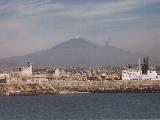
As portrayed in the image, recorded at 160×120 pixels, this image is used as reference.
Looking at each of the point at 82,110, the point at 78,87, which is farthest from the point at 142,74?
the point at 82,110

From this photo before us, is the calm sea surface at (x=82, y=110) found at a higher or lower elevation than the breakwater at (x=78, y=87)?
lower

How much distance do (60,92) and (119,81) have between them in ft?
37.9

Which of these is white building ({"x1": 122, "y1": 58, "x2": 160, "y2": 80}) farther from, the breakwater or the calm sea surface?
the calm sea surface

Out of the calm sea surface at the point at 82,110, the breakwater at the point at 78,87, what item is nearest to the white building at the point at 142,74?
the breakwater at the point at 78,87

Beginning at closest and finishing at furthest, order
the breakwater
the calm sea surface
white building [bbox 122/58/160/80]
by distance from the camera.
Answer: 1. the calm sea surface
2. the breakwater
3. white building [bbox 122/58/160/80]

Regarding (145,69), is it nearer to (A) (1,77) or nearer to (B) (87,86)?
(B) (87,86)

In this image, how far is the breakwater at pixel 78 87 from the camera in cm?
11119

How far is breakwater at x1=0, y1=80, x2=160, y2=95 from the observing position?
111 metres

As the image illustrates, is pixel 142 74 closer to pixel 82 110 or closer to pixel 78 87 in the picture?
pixel 78 87

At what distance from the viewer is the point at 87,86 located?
4592 inches

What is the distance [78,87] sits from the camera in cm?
11594

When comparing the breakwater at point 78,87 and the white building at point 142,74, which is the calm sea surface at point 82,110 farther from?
the white building at point 142,74

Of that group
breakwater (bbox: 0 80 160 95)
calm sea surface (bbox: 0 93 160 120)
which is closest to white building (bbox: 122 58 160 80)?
breakwater (bbox: 0 80 160 95)

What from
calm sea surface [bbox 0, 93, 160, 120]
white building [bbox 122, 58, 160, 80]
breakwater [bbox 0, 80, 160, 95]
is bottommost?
calm sea surface [bbox 0, 93, 160, 120]
